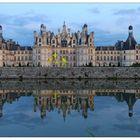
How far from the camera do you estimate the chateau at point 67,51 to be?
4903cm

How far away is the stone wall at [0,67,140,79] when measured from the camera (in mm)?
35781

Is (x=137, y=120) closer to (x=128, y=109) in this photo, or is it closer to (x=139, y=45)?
(x=128, y=109)

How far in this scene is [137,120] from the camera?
37.1ft

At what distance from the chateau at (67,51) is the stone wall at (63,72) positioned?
11.9 meters

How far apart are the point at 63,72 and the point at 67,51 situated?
13.7 meters

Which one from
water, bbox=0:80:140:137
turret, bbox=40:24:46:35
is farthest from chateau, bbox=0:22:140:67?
water, bbox=0:80:140:137

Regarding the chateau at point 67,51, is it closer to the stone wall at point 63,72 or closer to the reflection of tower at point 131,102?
the stone wall at point 63,72

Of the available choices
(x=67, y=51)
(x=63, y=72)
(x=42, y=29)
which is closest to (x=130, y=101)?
(x=63, y=72)

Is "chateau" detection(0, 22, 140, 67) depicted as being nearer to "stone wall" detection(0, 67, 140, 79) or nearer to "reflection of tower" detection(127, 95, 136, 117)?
"stone wall" detection(0, 67, 140, 79)

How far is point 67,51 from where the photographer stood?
4959 centimetres

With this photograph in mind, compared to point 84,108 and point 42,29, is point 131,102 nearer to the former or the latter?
point 84,108

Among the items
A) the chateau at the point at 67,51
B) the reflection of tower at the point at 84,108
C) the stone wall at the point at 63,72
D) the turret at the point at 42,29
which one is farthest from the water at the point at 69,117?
the turret at the point at 42,29

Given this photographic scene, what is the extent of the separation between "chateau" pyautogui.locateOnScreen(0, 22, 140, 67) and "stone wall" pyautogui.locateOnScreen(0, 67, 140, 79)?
39.1 ft

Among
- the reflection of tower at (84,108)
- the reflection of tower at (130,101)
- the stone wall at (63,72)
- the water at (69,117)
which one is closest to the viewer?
the water at (69,117)
